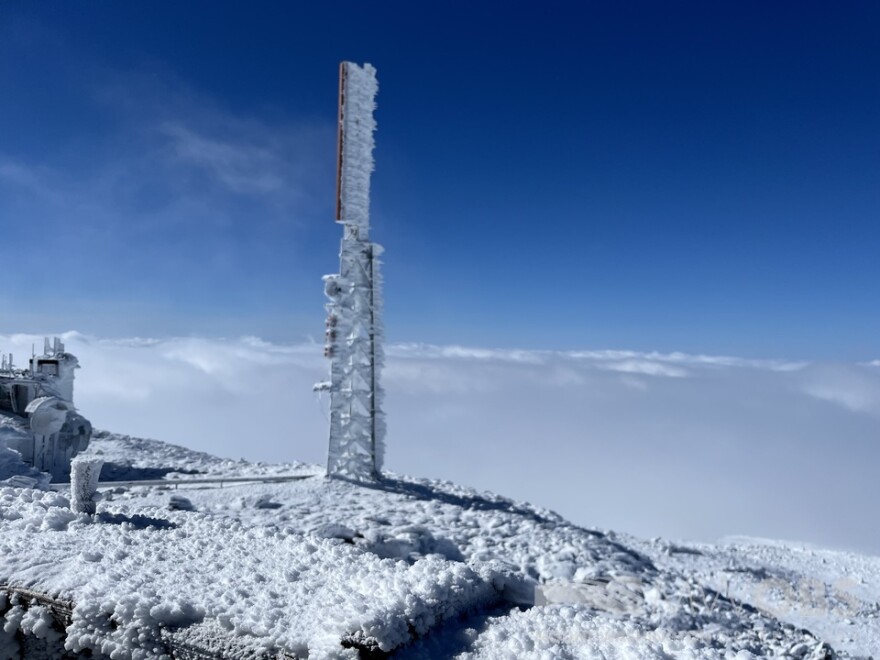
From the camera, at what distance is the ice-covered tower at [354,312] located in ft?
82.0

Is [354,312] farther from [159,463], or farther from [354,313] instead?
[159,463]

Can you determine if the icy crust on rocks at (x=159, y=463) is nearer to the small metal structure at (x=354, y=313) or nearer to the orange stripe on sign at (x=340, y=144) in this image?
the small metal structure at (x=354, y=313)

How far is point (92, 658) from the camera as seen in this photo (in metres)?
9.16

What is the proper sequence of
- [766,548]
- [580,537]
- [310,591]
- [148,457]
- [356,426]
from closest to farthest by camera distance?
[310,591]
[580,537]
[356,426]
[148,457]
[766,548]

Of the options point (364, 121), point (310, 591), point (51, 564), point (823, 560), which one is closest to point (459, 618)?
point (310, 591)

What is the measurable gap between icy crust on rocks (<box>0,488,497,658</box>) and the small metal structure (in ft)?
39.1

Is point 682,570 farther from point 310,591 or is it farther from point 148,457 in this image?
point 148,457

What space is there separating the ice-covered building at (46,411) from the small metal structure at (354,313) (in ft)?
33.3

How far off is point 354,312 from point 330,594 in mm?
16451

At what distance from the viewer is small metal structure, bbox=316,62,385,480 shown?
2498cm

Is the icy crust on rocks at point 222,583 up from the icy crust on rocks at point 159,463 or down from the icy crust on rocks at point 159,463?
up

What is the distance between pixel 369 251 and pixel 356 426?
7023 mm

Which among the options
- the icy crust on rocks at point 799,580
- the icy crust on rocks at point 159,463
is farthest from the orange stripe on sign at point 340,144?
the icy crust on rocks at point 799,580

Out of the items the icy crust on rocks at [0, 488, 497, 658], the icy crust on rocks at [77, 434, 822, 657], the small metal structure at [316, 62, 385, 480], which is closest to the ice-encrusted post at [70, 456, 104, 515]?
the icy crust on rocks at [0, 488, 497, 658]
